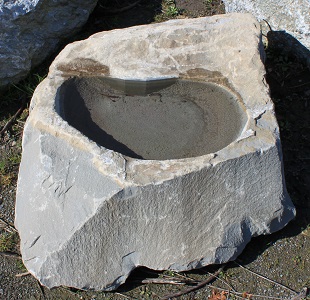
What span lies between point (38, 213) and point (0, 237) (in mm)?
576

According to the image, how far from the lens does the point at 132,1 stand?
17.0 feet

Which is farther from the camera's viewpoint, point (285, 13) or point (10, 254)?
point (285, 13)

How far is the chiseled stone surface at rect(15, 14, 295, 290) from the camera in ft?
10.0

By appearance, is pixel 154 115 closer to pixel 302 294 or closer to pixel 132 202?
pixel 132 202

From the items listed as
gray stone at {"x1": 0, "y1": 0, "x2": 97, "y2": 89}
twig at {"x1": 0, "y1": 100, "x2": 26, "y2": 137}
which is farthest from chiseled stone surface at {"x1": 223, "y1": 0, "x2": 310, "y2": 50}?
twig at {"x1": 0, "y1": 100, "x2": 26, "y2": 137}

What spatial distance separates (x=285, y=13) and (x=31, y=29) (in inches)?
69.1

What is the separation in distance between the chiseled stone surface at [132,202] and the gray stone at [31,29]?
2.75 ft

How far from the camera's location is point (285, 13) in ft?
14.3

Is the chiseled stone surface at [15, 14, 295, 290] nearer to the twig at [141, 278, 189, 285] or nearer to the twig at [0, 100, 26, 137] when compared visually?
the twig at [141, 278, 189, 285]

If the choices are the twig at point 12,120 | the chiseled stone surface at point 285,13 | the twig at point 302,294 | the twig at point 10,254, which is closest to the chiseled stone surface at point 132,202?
the twig at point 10,254

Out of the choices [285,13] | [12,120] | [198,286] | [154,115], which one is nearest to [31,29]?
[12,120]

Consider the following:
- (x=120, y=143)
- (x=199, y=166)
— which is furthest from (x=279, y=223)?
(x=120, y=143)

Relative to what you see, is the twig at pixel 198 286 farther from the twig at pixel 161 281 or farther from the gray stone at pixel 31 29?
the gray stone at pixel 31 29

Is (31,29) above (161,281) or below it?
above
